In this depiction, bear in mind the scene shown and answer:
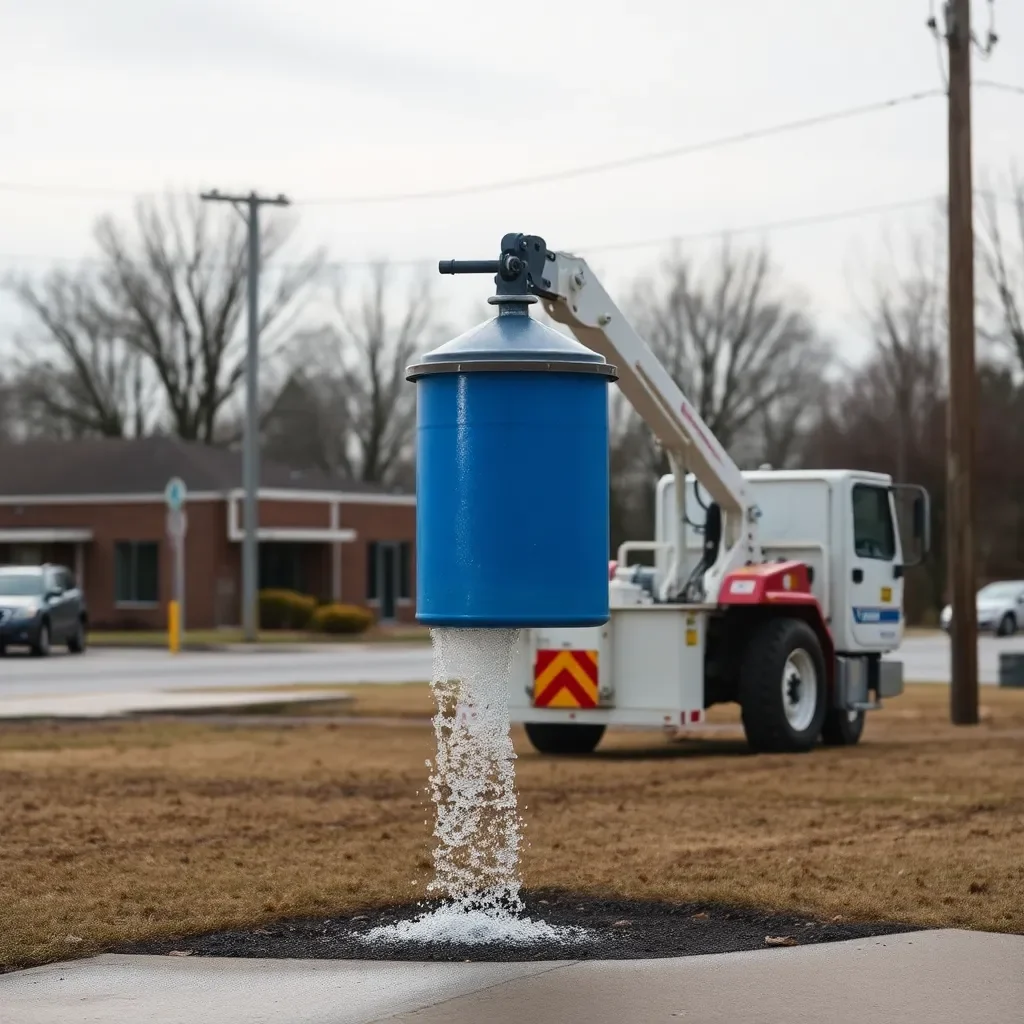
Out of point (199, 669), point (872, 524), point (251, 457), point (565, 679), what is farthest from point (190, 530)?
point (565, 679)

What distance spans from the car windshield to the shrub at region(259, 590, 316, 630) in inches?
611

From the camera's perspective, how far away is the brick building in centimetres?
5444

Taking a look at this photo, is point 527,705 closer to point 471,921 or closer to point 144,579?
point 471,921

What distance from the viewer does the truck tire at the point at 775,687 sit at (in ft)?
55.9

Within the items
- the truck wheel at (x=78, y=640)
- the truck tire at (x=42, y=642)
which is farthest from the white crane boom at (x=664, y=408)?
the truck wheel at (x=78, y=640)

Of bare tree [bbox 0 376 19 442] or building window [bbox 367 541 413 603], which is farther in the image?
bare tree [bbox 0 376 19 442]

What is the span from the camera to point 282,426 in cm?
8294

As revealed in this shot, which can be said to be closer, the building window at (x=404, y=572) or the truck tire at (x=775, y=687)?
the truck tire at (x=775, y=687)

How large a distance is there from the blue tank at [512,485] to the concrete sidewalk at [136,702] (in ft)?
44.5

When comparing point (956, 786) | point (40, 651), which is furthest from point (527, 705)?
point (40, 651)

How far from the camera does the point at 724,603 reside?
16.9 meters

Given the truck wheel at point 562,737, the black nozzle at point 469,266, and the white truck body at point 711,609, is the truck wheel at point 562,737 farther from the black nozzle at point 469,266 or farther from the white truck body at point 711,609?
the black nozzle at point 469,266

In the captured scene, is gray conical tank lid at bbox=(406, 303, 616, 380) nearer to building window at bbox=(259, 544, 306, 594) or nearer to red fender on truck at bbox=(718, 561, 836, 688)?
red fender on truck at bbox=(718, 561, 836, 688)

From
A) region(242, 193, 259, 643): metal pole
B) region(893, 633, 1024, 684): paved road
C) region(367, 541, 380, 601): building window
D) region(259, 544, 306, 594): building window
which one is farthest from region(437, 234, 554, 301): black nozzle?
region(367, 541, 380, 601): building window
